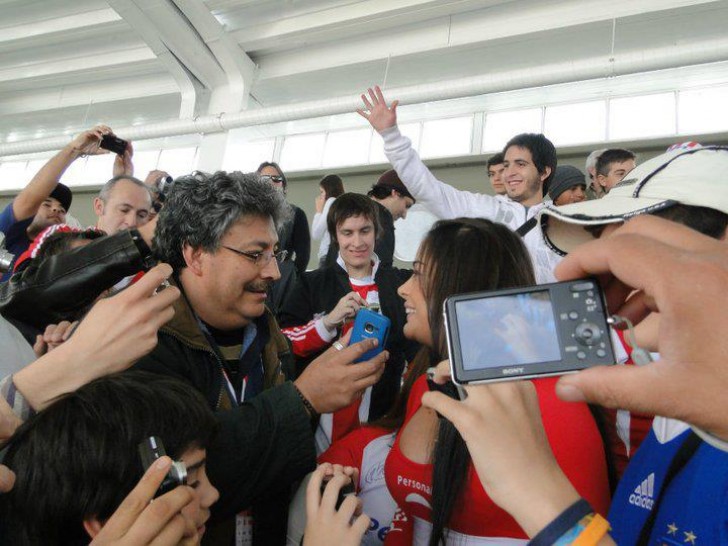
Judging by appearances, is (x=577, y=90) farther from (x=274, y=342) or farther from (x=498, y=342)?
(x=498, y=342)

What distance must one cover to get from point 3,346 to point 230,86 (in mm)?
7445

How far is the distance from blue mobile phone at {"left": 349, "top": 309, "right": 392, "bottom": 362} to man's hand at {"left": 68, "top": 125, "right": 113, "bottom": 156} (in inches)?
71.9

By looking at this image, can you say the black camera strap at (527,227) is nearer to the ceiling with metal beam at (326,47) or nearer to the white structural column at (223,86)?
the ceiling with metal beam at (326,47)

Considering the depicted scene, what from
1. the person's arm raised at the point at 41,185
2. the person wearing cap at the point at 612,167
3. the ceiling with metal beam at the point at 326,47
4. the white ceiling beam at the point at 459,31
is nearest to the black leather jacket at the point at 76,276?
the person's arm raised at the point at 41,185

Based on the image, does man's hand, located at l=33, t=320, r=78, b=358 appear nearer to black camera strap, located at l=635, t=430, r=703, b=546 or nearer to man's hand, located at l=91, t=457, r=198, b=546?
man's hand, located at l=91, t=457, r=198, b=546

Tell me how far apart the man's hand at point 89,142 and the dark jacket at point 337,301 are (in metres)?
1.26

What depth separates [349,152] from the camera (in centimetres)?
839

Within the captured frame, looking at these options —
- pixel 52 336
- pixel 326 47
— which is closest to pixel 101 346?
pixel 52 336

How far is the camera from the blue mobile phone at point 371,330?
146cm

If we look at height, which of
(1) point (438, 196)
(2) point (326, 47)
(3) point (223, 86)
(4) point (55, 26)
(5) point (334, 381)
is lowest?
(5) point (334, 381)

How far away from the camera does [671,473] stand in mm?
789

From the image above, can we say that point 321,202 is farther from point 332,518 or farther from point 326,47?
point 326,47

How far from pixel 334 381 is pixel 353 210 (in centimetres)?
155

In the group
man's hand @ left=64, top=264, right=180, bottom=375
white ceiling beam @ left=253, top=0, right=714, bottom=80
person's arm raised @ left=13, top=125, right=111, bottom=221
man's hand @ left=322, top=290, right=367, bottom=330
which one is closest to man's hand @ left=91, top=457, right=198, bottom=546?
man's hand @ left=64, top=264, right=180, bottom=375
